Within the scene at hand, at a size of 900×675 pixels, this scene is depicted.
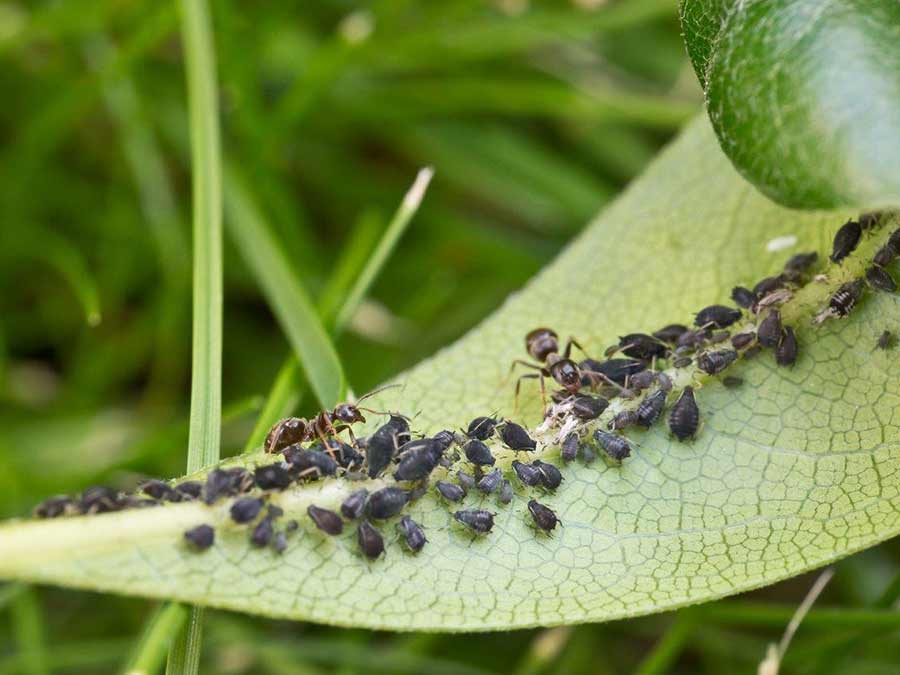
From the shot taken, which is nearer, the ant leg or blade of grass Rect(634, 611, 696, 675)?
the ant leg

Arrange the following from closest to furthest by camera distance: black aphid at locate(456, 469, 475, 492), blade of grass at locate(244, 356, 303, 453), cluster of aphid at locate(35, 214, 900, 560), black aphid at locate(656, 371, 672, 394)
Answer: cluster of aphid at locate(35, 214, 900, 560)
black aphid at locate(456, 469, 475, 492)
black aphid at locate(656, 371, 672, 394)
blade of grass at locate(244, 356, 303, 453)

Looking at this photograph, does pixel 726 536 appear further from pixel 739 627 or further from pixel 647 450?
pixel 739 627

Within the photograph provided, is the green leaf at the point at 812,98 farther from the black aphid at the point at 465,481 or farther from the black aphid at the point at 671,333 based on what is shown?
the black aphid at the point at 465,481

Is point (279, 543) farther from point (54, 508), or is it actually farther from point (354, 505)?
point (54, 508)

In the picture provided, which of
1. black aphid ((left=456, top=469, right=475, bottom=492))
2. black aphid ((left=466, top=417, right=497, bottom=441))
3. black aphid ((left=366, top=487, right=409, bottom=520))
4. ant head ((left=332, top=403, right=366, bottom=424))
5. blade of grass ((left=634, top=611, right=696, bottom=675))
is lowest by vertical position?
blade of grass ((left=634, top=611, right=696, bottom=675))

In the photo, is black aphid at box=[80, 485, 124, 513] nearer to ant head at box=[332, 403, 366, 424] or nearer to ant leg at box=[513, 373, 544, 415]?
ant head at box=[332, 403, 366, 424]

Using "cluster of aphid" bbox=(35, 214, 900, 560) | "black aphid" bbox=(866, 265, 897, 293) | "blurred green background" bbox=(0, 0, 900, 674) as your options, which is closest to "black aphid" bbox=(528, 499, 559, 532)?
"cluster of aphid" bbox=(35, 214, 900, 560)

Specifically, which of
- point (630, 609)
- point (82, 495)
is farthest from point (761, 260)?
point (82, 495)

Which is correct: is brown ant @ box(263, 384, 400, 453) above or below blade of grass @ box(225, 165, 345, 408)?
below

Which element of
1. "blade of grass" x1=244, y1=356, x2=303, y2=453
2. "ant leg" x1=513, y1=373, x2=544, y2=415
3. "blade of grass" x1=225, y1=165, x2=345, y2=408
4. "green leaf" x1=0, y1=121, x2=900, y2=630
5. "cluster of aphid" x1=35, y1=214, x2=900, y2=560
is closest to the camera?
"green leaf" x1=0, y1=121, x2=900, y2=630
